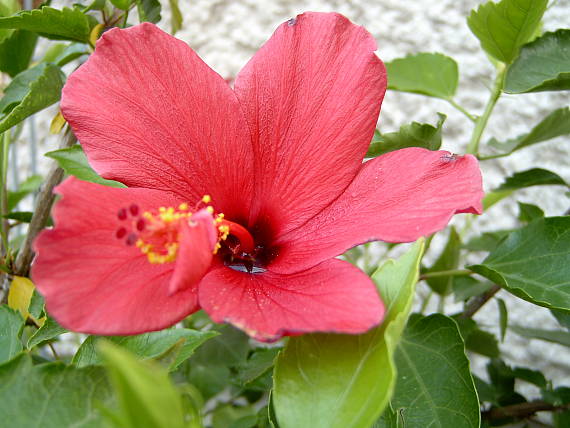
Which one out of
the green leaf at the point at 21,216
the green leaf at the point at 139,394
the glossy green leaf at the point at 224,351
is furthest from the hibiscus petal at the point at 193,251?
the glossy green leaf at the point at 224,351

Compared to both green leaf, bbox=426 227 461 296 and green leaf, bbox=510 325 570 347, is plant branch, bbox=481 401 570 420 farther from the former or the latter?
green leaf, bbox=426 227 461 296

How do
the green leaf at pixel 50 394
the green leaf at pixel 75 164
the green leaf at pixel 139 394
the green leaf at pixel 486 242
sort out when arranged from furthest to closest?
the green leaf at pixel 486 242
the green leaf at pixel 75 164
the green leaf at pixel 50 394
the green leaf at pixel 139 394

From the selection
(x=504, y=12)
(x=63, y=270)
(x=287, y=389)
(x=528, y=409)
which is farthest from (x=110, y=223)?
(x=528, y=409)

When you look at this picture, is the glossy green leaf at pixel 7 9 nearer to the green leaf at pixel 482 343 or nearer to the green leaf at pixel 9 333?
the green leaf at pixel 9 333

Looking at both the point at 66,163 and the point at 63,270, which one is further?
the point at 66,163

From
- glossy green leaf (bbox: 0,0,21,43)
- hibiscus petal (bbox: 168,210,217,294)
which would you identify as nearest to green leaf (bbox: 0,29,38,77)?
glossy green leaf (bbox: 0,0,21,43)

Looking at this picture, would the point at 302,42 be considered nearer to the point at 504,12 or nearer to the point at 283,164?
the point at 283,164
